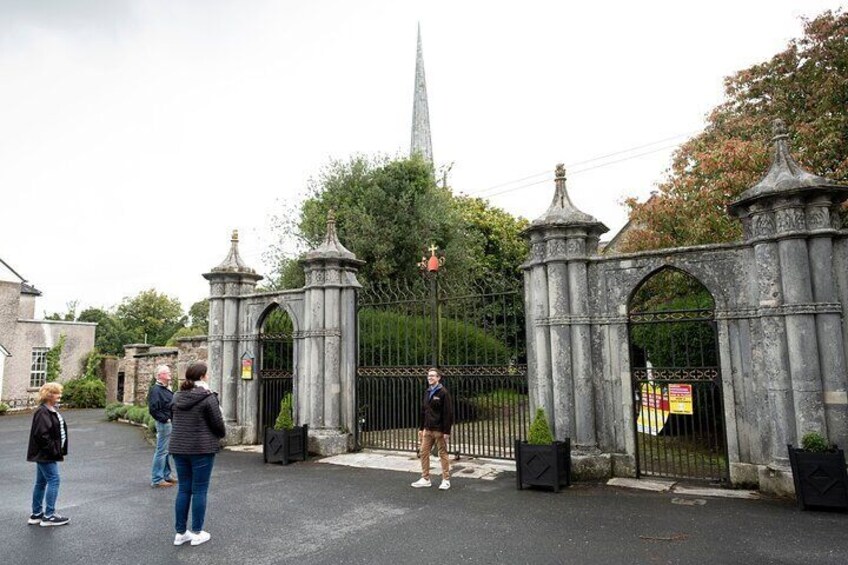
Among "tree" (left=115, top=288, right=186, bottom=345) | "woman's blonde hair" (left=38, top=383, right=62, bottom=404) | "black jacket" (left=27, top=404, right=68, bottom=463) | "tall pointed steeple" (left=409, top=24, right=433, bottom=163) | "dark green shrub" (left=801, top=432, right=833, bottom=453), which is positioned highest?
"tall pointed steeple" (left=409, top=24, right=433, bottom=163)

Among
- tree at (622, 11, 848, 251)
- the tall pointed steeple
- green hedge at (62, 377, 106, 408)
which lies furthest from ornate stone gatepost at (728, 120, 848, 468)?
the tall pointed steeple

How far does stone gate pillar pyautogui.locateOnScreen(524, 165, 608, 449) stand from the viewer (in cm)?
789

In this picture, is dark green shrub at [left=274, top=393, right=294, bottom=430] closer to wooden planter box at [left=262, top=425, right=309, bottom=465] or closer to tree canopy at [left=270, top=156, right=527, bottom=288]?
wooden planter box at [left=262, top=425, right=309, bottom=465]

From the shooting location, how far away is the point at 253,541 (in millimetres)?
5297

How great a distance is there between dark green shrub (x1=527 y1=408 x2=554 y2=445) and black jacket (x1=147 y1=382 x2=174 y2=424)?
528 cm

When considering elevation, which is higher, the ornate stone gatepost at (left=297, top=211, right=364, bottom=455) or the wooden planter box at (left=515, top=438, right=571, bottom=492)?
the ornate stone gatepost at (left=297, top=211, right=364, bottom=455)

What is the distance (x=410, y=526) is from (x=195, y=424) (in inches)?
98.5

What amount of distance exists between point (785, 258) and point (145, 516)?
28.2 feet

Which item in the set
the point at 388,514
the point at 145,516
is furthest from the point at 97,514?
the point at 388,514

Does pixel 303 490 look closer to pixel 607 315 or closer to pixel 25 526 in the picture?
pixel 25 526

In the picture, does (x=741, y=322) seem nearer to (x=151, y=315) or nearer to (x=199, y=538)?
(x=199, y=538)

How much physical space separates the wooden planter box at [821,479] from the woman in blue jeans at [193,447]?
643cm

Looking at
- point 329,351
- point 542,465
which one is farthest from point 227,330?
point 542,465

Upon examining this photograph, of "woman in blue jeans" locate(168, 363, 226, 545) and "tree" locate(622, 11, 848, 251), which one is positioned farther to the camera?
"tree" locate(622, 11, 848, 251)
